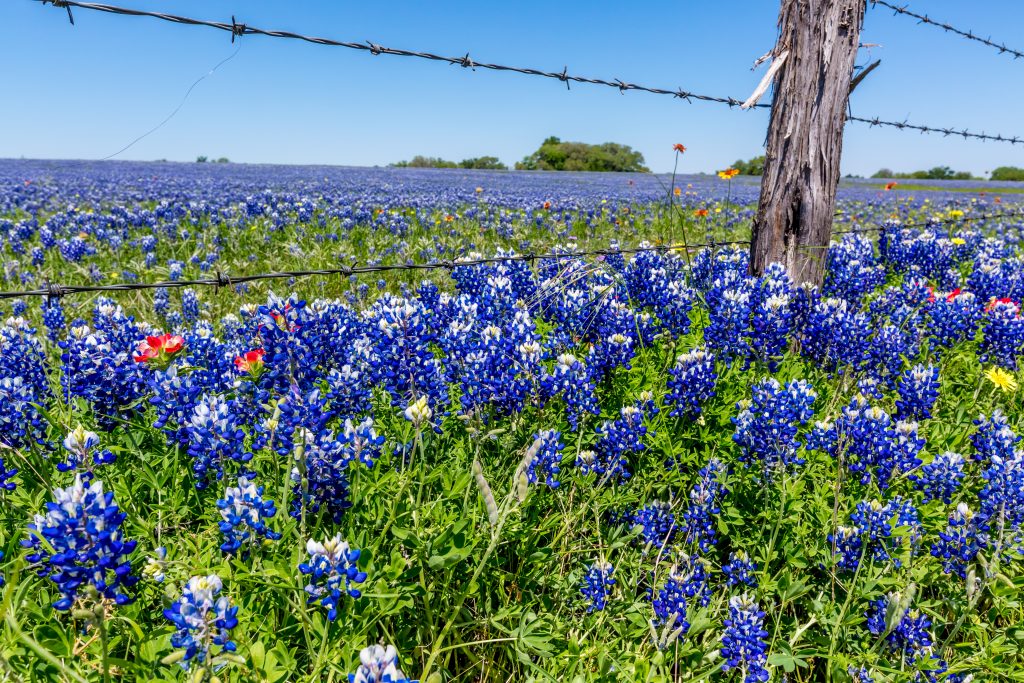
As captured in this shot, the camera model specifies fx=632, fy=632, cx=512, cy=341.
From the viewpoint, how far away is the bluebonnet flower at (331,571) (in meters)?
1.42

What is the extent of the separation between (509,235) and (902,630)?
6.74 metres

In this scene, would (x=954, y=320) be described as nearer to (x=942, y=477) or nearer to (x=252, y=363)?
(x=942, y=477)

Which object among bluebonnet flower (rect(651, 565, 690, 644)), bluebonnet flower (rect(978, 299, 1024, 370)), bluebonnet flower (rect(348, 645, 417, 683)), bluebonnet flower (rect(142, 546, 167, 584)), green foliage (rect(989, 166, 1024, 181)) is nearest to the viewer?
bluebonnet flower (rect(348, 645, 417, 683))

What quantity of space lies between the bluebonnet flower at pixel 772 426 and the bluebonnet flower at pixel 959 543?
1.65ft

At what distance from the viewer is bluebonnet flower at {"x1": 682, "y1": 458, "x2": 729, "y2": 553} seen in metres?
2.30

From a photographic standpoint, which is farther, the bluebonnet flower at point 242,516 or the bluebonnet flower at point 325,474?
the bluebonnet flower at point 325,474

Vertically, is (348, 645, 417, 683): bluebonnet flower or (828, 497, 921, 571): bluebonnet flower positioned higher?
(348, 645, 417, 683): bluebonnet flower

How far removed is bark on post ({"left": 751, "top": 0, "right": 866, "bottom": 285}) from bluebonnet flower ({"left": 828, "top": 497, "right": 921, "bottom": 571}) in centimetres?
213

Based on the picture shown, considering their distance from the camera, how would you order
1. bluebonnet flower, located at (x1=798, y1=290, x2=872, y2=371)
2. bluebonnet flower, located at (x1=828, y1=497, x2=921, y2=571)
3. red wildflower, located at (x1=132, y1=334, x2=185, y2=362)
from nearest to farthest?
bluebonnet flower, located at (x1=828, y1=497, x2=921, y2=571) → red wildflower, located at (x1=132, y1=334, x2=185, y2=362) → bluebonnet flower, located at (x1=798, y1=290, x2=872, y2=371)

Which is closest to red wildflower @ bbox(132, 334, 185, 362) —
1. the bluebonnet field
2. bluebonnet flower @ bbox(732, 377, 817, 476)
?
the bluebonnet field

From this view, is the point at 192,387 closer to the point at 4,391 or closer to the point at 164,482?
the point at 164,482

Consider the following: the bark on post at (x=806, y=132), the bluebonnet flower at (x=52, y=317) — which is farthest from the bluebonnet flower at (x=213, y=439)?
the bark on post at (x=806, y=132)

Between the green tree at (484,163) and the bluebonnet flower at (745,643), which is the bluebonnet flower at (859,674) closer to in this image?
the bluebonnet flower at (745,643)

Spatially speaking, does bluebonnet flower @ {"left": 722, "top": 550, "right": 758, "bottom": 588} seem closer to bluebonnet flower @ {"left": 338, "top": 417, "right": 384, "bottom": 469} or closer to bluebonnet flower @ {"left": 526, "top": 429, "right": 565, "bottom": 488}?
bluebonnet flower @ {"left": 526, "top": 429, "right": 565, "bottom": 488}
